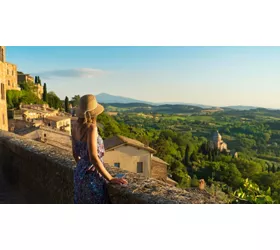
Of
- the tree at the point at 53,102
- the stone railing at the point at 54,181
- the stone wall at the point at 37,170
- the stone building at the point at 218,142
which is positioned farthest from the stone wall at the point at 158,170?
the stone building at the point at 218,142

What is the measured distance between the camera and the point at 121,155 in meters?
12.7

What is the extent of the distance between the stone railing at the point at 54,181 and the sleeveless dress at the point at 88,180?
66mm

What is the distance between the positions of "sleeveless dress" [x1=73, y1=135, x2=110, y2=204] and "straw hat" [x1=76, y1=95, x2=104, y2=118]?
15 cm

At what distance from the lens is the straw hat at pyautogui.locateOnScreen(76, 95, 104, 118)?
1.68 m

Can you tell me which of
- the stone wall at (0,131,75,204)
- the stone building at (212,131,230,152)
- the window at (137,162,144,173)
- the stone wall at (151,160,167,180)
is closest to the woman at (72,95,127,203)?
the stone wall at (0,131,75,204)

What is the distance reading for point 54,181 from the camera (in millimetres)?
2484

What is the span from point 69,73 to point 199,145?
39.1m

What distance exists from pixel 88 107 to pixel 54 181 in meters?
1.03

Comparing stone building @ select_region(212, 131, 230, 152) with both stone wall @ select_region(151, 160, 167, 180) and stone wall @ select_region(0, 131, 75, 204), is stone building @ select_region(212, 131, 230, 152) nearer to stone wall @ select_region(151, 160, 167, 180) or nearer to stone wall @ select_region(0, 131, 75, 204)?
stone wall @ select_region(151, 160, 167, 180)

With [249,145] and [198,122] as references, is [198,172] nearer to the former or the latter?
[249,145]

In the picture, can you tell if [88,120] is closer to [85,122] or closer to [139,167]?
[85,122]

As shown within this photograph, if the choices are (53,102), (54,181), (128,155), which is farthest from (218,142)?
(54,181)

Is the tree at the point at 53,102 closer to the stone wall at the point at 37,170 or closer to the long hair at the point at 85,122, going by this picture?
the stone wall at the point at 37,170

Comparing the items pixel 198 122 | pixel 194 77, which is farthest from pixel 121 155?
pixel 198 122
